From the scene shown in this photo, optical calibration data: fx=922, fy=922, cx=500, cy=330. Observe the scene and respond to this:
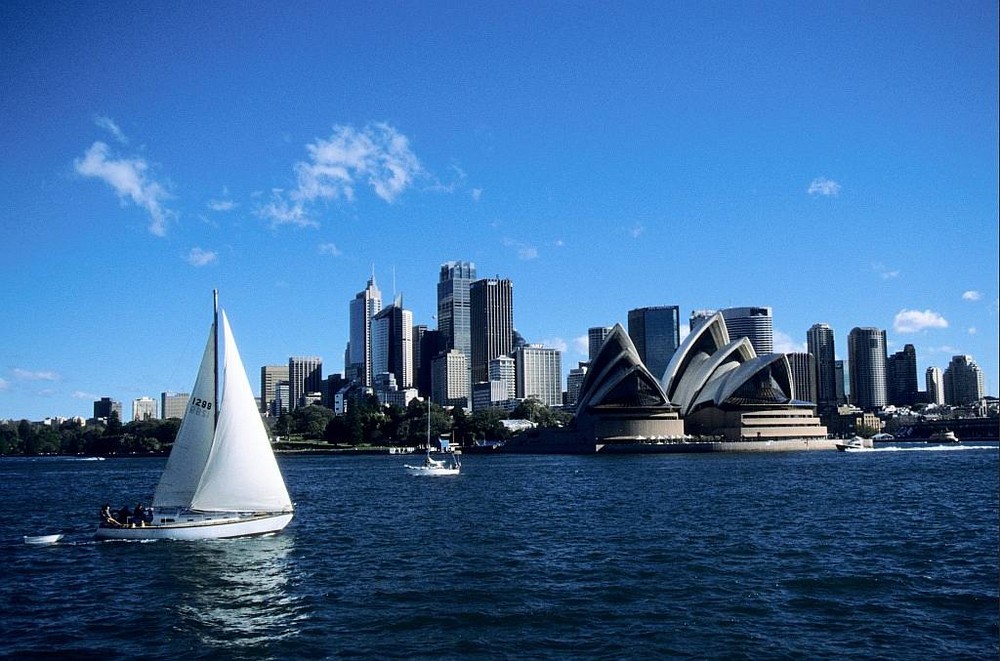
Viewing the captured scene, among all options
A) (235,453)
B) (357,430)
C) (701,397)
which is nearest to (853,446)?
(701,397)

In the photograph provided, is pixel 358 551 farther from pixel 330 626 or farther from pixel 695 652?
pixel 695 652

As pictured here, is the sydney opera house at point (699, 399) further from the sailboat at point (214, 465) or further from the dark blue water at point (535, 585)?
the sailboat at point (214, 465)

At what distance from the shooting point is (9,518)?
44.8 metres

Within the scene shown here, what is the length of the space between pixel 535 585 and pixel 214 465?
13216 millimetres

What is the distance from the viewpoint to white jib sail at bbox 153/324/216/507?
3142cm

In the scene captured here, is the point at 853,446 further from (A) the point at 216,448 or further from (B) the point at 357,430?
(A) the point at 216,448

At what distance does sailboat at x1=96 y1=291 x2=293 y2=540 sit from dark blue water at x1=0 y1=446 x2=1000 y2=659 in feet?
2.48

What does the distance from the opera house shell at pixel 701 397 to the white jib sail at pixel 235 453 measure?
105 m

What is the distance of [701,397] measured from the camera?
13825 centimetres

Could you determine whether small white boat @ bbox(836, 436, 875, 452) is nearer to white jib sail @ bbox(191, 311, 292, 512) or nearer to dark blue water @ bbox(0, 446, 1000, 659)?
dark blue water @ bbox(0, 446, 1000, 659)

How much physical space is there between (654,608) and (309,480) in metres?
56.2

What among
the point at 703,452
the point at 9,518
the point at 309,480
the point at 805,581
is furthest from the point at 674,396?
the point at 805,581

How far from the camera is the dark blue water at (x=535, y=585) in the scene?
18188 mm

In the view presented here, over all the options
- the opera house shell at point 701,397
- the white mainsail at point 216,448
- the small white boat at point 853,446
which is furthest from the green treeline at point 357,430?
the white mainsail at point 216,448
